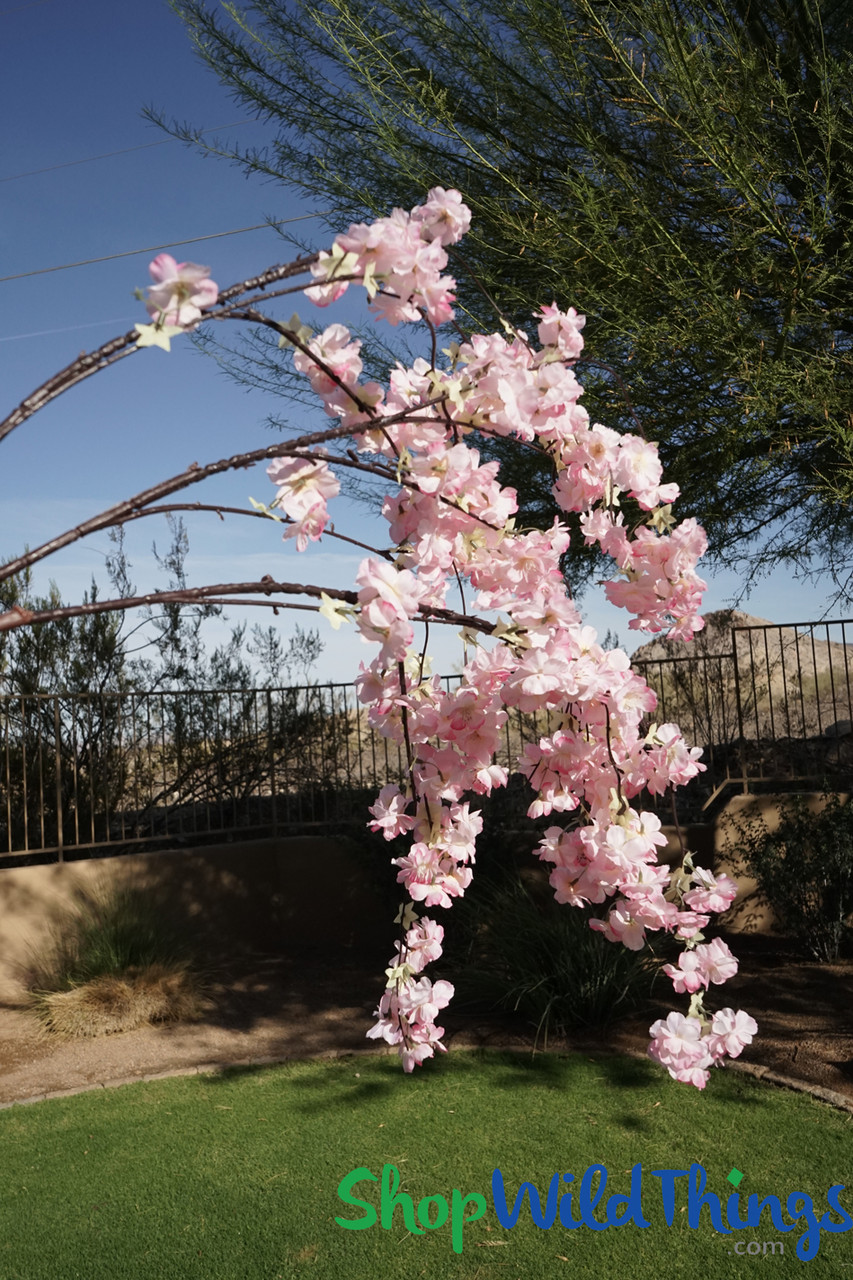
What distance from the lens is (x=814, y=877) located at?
7168 millimetres

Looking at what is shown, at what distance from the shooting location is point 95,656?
9945 millimetres

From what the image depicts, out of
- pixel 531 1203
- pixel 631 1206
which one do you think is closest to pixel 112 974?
pixel 531 1203

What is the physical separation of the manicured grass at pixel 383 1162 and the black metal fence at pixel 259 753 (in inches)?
145

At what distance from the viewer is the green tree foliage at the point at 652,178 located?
15.3 feet

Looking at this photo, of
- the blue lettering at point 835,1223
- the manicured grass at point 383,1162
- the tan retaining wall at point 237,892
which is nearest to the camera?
the manicured grass at point 383,1162

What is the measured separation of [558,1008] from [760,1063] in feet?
3.70

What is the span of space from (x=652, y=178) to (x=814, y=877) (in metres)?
4.77

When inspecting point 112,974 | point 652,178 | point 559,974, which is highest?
point 652,178

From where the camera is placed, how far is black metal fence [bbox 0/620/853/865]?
893cm

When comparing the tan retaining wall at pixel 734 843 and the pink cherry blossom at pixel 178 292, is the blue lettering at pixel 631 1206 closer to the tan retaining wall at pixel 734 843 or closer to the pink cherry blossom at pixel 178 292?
the pink cherry blossom at pixel 178 292

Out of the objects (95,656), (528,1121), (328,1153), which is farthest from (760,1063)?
(95,656)

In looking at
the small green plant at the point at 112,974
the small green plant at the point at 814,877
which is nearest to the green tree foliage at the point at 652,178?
the small green plant at the point at 814,877

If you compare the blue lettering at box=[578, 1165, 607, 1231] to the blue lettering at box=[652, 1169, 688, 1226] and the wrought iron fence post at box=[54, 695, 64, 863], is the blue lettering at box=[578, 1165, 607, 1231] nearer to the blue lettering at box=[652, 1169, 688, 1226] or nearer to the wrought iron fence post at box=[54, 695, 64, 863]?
the blue lettering at box=[652, 1169, 688, 1226]

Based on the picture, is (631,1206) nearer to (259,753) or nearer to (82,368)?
(82,368)
